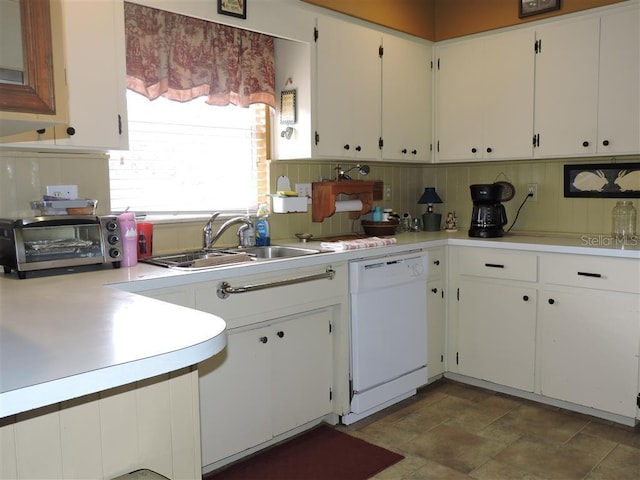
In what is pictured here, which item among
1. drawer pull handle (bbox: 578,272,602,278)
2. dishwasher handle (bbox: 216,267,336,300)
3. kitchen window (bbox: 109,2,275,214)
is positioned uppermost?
kitchen window (bbox: 109,2,275,214)

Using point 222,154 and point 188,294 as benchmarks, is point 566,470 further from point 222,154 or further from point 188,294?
point 222,154

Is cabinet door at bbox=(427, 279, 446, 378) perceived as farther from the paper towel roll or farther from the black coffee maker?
the paper towel roll

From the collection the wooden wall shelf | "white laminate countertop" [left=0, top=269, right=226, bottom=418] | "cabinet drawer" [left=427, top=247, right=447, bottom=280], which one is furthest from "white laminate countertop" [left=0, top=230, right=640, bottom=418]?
"cabinet drawer" [left=427, top=247, right=447, bottom=280]

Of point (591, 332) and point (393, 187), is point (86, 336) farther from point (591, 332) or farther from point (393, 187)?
point (393, 187)

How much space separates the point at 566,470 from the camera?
2541mm

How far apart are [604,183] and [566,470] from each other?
1.80m

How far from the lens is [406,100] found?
377cm

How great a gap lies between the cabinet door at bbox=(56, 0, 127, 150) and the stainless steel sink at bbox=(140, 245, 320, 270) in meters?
0.55

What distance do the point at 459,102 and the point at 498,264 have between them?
119 cm

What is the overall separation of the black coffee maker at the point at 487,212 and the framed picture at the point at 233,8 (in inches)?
68.5

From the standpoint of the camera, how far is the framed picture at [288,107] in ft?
10.6

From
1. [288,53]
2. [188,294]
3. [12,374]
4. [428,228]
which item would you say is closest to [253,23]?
[288,53]

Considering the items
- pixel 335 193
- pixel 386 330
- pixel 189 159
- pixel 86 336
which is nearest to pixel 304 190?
pixel 335 193

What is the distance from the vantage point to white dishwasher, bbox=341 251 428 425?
2.97 meters
